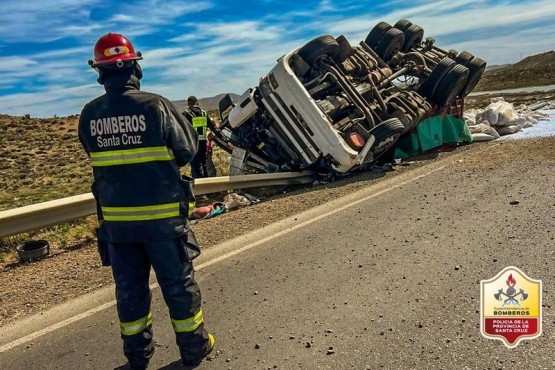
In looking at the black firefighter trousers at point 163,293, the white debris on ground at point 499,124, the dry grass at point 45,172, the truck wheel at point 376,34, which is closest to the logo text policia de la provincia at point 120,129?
the black firefighter trousers at point 163,293

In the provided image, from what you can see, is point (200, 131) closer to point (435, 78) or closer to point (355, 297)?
point (435, 78)

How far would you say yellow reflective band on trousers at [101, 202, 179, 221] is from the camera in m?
2.81

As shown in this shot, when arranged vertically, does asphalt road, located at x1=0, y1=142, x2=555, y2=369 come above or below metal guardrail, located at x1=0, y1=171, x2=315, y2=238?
below

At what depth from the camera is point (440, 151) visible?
9.78m

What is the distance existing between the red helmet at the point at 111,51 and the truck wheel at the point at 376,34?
28.0ft

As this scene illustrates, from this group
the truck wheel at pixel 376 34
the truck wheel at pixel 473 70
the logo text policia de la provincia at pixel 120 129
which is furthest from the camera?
the truck wheel at pixel 376 34

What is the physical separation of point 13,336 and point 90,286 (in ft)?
2.76

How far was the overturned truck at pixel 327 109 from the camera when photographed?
24.8 ft

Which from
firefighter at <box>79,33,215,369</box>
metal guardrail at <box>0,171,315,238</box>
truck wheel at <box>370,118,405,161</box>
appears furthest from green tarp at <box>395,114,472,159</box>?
firefighter at <box>79,33,215,369</box>

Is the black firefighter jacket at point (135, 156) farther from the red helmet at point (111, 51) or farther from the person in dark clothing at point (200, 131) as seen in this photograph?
the person in dark clothing at point (200, 131)

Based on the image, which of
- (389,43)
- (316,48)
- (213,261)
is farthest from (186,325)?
(389,43)

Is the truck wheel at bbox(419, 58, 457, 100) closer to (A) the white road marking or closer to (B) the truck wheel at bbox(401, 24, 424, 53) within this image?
(B) the truck wheel at bbox(401, 24, 424, 53)

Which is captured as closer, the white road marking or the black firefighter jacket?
the black firefighter jacket

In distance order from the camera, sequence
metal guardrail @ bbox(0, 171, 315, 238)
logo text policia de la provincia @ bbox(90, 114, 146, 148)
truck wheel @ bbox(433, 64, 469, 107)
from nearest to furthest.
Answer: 1. logo text policia de la provincia @ bbox(90, 114, 146, 148)
2. metal guardrail @ bbox(0, 171, 315, 238)
3. truck wheel @ bbox(433, 64, 469, 107)
